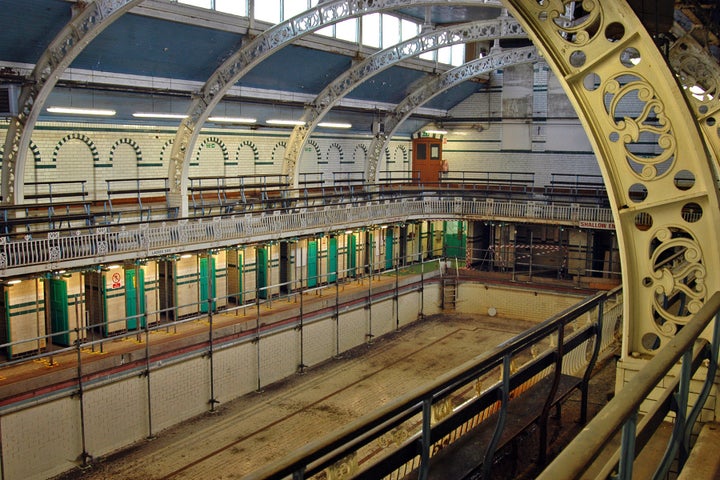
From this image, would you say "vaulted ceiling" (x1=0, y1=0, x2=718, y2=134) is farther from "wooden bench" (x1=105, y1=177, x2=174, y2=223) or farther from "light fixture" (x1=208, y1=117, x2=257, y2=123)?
"wooden bench" (x1=105, y1=177, x2=174, y2=223)

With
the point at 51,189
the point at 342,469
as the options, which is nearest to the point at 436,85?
the point at 51,189

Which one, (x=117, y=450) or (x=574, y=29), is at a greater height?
(x=574, y=29)

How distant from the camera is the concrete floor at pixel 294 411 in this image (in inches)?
522

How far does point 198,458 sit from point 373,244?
15.7 meters

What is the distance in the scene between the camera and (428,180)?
36125mm

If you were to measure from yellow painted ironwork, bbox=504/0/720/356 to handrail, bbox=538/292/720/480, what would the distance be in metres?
1.92

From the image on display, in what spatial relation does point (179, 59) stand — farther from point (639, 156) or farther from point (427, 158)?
point (427, 158)

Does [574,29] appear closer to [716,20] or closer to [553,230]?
[716,20]

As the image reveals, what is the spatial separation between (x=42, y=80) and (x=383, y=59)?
1145 cm

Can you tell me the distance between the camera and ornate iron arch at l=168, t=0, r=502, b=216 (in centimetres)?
1861

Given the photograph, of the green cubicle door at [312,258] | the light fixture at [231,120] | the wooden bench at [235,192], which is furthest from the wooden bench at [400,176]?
the light fixture at [231,120]

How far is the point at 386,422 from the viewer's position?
9.99 feet

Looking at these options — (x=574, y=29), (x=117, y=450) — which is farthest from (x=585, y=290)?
(x=574, y=29)

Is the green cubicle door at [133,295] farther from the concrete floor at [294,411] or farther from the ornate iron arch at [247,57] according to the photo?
the concrete floor at [294,411]
